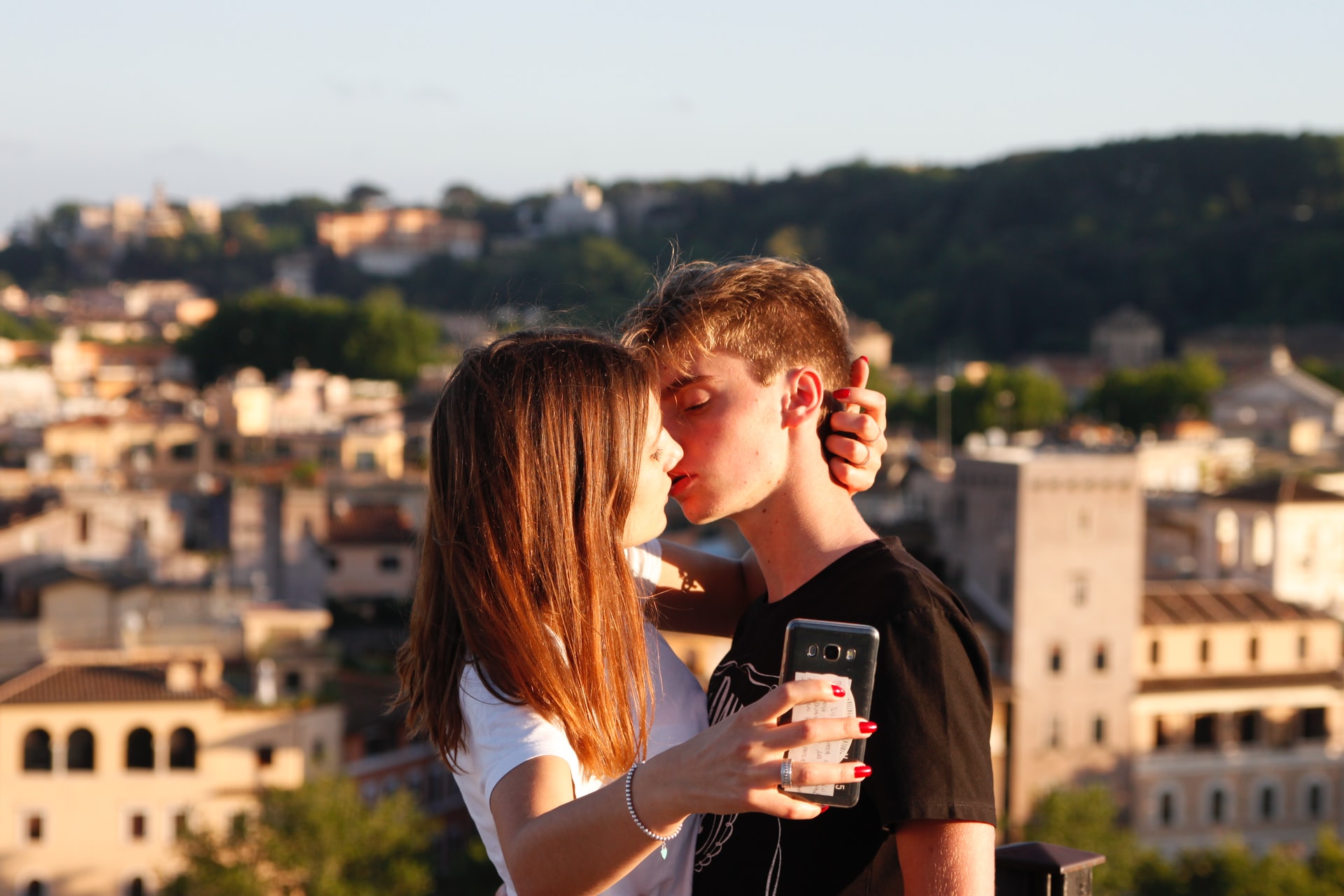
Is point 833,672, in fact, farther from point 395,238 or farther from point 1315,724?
point 395,238

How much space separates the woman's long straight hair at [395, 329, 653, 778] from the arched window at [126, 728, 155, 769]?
18645 mm

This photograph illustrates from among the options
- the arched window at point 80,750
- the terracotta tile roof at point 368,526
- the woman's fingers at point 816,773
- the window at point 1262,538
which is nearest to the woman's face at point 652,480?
the woman's fingers at point 816,773

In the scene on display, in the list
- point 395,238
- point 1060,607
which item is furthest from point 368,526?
point 395,238

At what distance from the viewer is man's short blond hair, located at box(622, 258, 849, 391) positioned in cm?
229

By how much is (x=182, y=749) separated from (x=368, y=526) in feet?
32.8

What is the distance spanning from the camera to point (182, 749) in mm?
19812

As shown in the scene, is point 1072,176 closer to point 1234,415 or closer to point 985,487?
point 1234,415

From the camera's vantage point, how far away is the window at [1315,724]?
2581cm

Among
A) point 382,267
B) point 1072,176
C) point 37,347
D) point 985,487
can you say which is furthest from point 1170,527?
point 382,267

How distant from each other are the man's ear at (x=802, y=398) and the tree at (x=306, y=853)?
1775cm

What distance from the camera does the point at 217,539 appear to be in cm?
2956

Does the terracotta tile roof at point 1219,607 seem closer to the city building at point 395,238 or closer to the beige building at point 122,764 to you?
the beige building at point 122,764

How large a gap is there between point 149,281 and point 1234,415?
86.0 metres

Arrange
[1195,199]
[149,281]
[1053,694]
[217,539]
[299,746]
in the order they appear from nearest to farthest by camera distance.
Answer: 1. [299,746]
2. [1053,694]
3. [217,539]
4. [1195,199]
5. [149,281]
